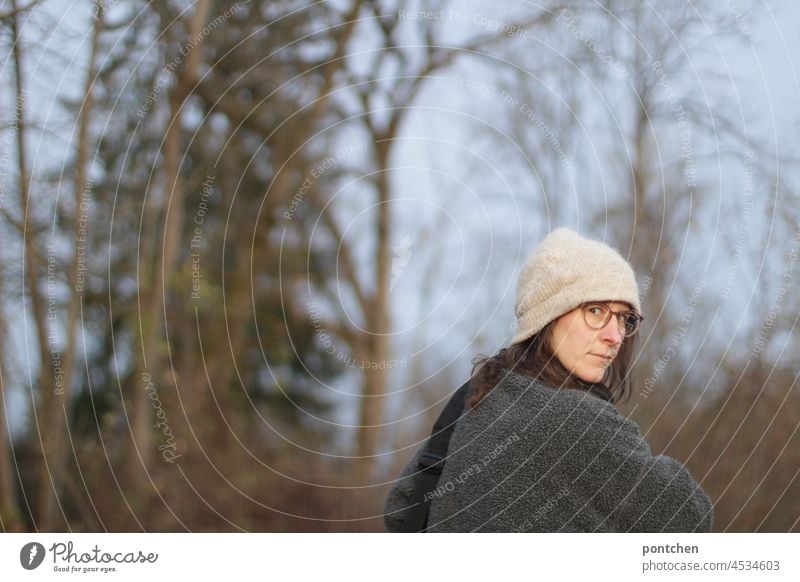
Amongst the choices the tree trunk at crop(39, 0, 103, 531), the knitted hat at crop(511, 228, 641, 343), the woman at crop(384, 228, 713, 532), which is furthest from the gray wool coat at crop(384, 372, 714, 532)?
the tree trunk at crop(39, 0, 103, 531)

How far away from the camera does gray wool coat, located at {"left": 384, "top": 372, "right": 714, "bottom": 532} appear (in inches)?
78.4

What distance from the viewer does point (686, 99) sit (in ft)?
11.8

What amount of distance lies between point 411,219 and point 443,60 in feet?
3.96

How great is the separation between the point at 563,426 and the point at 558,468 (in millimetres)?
90

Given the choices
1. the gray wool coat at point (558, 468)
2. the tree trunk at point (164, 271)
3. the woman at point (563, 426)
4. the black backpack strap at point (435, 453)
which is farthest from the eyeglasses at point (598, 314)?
the tree trunk at point (164, 271)

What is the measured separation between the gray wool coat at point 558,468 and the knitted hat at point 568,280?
15cm

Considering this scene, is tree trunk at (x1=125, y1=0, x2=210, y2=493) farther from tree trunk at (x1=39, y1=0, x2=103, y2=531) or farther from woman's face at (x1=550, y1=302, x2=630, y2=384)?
woman's face at (x1=550, y1=302, x2=630, y2=384)

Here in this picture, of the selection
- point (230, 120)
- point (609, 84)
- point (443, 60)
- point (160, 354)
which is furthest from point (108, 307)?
point (609, 84)

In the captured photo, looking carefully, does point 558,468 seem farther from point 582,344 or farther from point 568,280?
point 568,280
